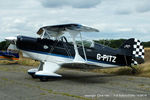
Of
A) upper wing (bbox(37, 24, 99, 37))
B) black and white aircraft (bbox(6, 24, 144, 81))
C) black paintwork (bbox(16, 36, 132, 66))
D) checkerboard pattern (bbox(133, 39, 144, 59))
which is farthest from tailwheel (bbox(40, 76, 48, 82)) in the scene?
checkerboard pattern (bbox(133, 39, 144, 59))

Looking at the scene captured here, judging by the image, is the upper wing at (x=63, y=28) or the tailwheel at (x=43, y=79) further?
the tailwheel at (x=43, y=79)

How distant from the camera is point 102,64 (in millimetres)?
9375

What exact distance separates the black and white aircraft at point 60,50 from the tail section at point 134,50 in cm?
64

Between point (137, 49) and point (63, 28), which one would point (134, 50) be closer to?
point (137, 49)

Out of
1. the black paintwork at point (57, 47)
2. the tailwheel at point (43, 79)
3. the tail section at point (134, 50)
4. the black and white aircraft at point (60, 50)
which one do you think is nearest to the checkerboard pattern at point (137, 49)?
the tail section at point (134, 50)

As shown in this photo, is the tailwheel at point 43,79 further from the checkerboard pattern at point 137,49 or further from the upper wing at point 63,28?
the checkerboard pattern at point 137,49

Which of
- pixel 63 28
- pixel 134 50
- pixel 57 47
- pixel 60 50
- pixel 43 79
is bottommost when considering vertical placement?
pixel 43 79

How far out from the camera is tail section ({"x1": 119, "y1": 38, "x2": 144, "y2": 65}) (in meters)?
10.1

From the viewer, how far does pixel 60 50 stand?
28.8 ft

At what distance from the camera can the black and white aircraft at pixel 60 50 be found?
8344 mm

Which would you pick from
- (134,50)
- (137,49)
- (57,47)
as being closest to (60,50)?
(57,47)

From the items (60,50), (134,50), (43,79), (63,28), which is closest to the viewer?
(43,79)

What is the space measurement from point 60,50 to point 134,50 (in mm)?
4276

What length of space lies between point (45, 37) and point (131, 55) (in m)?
4.78
